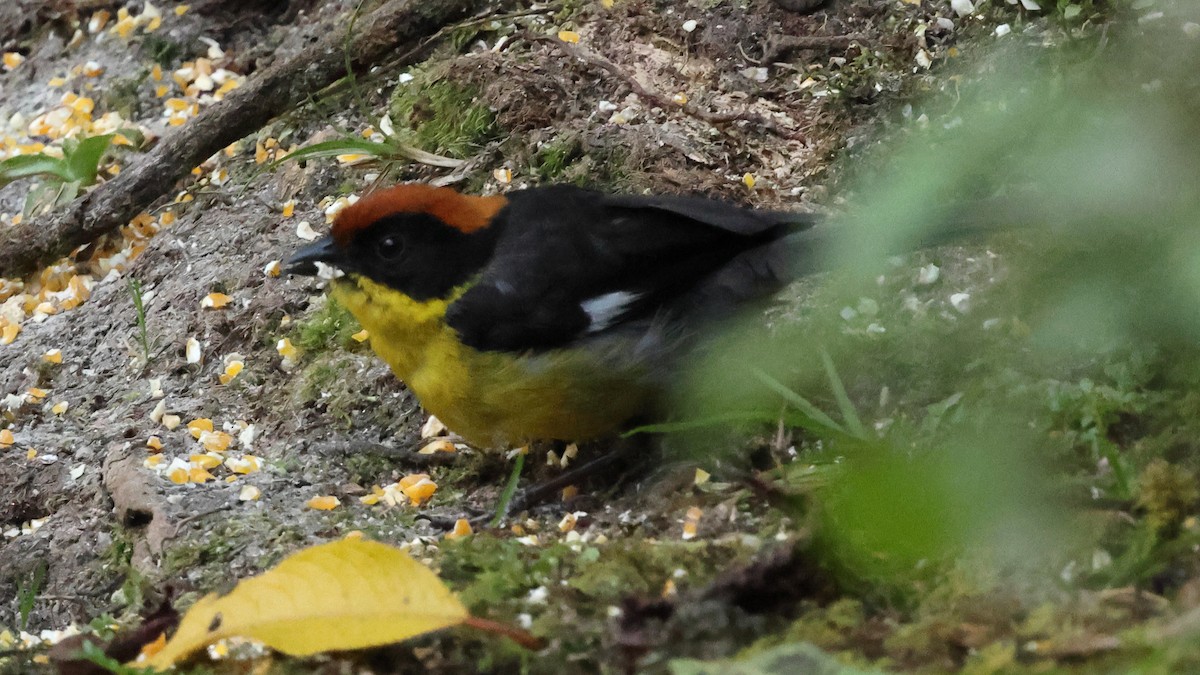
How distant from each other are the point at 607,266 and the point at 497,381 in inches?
18.2

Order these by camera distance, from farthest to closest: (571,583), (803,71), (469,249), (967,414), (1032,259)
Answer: (803,71) < (469,249) < (967,414) < (571,583) < (1032,259)

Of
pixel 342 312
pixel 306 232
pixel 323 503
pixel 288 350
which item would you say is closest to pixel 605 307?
pixel 323 503

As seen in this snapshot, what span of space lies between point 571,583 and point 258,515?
1.24m

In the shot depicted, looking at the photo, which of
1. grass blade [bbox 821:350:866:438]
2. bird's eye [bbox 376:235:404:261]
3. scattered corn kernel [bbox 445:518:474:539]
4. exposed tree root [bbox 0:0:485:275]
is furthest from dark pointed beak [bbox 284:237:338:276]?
exposed tree root [bbox 0:0:485:275]

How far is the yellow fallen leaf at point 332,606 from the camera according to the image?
189cm

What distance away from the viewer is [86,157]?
5066mm

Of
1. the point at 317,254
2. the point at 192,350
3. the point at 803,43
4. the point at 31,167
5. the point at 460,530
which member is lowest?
the point at 192,350

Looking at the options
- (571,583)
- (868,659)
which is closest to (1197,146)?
(868,659)

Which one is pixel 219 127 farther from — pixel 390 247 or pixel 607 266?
pixel 607 266

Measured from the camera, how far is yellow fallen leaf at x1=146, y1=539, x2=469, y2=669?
1.89 meters

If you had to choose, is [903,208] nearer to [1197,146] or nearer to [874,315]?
[1197,146]

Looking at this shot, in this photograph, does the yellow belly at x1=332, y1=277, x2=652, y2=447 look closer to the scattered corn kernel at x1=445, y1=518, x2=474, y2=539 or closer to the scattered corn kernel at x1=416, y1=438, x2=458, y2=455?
the scattered corn kernel at x1=416, y1=438, x2=458, y2=455

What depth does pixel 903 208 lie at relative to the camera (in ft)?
2.61

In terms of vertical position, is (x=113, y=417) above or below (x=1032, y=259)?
below
